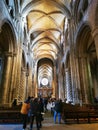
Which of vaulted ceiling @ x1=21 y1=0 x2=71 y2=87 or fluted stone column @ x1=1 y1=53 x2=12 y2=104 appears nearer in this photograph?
fluted stone column @ x1=1 y1=53 x2=12 y2=104

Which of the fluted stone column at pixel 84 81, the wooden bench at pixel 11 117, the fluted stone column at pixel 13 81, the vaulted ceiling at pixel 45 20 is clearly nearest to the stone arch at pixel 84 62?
the fluted stone column at pixel 84 81

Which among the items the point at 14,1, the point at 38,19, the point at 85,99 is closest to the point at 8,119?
the point at 85,99

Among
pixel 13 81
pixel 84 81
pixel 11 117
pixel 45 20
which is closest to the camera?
pixel 11 117

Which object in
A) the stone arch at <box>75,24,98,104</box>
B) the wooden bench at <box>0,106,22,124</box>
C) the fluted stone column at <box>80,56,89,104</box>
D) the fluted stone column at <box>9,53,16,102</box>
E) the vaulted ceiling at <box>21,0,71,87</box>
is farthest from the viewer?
the vaulted ceiling at <box>21,0,71,87</box>

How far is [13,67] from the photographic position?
14875mm

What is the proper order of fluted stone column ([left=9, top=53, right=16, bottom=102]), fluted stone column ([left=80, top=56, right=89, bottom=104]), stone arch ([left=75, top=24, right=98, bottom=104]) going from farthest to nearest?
stone arch ([left=75, top=24, right=98, bottom=104]) < fluted stone column ([left=80, top=56, right=89, bottom=104]) < fluted stone column ([left=9, top=53, right=16, bottom=102])

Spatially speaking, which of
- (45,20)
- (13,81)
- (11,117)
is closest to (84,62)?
(13,81)

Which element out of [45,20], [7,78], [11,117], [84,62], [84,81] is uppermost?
[45,20]

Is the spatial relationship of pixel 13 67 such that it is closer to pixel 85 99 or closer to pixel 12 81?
pixel 12 81

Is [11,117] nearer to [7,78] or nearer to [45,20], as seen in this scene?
[7,78]

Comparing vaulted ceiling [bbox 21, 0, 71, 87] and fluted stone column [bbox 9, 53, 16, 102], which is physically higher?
vaulted ceiling [bbox 21, 0, 71, 87]

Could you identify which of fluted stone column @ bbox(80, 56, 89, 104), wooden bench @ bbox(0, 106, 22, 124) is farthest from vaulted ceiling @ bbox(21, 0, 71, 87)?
wooden bench @ bbox(0, 106, 22, 124)

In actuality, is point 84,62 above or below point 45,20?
below

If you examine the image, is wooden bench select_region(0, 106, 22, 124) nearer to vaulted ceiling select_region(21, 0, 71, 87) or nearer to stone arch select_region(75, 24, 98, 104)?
stone arch select_region(75, 24, 98, 104)
